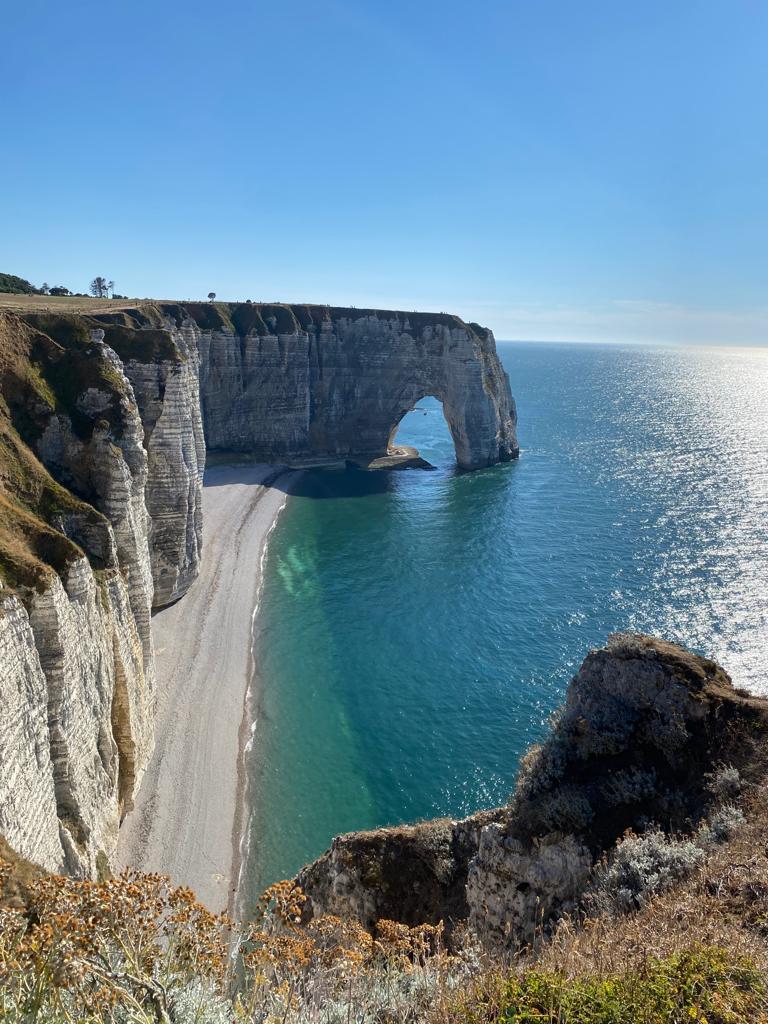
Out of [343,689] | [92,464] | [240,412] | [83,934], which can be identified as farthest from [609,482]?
[83,934]

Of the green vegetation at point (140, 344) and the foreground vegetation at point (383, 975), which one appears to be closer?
the foreground vegetation at point (383, 975)

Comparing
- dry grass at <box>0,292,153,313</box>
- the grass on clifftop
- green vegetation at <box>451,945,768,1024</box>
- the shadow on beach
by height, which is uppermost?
dry grass at <box>0,292,153,313</box>

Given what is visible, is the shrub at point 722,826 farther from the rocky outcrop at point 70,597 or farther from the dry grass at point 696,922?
the rocky outcrop at point 70,597

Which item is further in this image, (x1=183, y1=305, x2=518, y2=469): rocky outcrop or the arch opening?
the arch opening

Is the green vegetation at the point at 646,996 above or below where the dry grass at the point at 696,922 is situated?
above

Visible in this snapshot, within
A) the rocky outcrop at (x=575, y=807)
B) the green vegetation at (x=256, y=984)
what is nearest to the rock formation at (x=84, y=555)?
the rocky outcrop at (x=575, y=807)

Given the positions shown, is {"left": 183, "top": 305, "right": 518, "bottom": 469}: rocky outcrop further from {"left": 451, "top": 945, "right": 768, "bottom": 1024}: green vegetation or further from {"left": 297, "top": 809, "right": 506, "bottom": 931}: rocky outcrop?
{"left": 451, "top": 945, "right": 768, "bottom": 1024}: green vegetation

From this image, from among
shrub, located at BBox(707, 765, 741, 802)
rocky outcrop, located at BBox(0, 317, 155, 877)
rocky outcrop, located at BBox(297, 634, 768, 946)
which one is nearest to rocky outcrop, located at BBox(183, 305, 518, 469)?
rocky outcrop, located at BBox(0, 317, 155, 877)

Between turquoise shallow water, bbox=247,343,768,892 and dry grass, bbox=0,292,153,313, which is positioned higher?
dry grass, bbox=0,292,153,313
